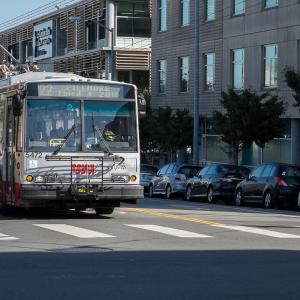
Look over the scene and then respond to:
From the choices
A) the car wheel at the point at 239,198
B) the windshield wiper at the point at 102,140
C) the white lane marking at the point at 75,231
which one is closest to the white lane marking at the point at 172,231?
the white lane marking at the point at 75,231

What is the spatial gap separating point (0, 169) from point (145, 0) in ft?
122

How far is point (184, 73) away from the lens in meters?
49.7

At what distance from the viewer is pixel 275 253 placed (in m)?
14.4

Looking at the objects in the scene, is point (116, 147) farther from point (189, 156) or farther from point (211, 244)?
point (189, 156)

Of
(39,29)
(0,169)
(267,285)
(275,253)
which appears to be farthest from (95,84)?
(39,29)

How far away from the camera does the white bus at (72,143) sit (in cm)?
1983

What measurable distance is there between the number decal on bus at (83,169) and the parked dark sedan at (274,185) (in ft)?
34.8

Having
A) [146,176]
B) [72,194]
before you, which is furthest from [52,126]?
[146,176]

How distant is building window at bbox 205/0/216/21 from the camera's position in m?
46.8

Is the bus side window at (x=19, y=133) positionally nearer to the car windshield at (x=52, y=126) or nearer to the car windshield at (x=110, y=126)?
the car windshield at (x=52, y=126)

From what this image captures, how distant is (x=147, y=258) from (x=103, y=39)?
4583 cm

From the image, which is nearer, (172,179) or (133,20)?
(172,179)

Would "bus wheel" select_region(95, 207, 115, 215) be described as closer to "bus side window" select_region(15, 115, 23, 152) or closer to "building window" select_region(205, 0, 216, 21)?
"bus side window" select_region(15, 115, 23, 152)

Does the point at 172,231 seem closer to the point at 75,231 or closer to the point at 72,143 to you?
the point at 75,231
